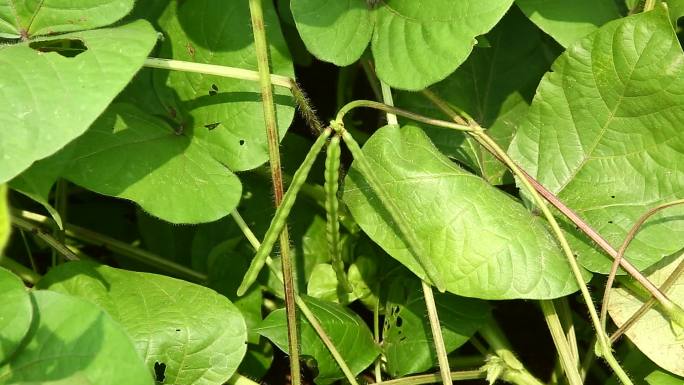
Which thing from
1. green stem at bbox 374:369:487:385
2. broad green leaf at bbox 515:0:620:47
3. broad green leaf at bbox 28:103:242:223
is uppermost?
broad green leaf at bbox 515:0:620:47

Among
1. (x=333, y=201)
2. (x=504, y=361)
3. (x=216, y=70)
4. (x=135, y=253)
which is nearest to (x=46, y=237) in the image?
→ (x=135, y=253)

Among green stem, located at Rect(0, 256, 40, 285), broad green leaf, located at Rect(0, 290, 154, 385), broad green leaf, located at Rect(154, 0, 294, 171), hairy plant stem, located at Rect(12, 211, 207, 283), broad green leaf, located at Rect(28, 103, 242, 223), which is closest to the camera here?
broad green leaf, located at Rect(0, 290, 154, 385)

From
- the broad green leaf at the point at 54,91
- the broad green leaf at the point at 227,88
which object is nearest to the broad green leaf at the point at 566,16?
the broad green leaf at the point at 227,88

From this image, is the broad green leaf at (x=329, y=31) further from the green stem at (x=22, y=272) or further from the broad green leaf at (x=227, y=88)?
the green stem at (x=22, y=272)

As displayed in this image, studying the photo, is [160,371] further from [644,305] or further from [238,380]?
[644,305]

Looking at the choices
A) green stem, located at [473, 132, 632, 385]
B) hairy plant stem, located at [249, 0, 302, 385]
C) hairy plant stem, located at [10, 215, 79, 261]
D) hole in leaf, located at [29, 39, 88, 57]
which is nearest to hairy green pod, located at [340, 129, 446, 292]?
hairy plant stem, located at [249, 0, 302, 385]

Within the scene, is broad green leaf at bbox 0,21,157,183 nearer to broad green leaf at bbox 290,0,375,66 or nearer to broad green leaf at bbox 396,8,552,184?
broad green leaf at bbox 290,0,375,66

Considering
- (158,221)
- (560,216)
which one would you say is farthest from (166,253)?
(560,216)
